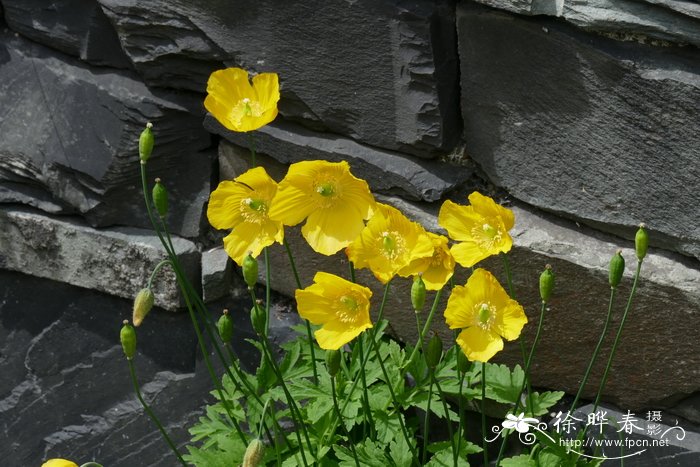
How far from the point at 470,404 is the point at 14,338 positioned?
3.92 ft

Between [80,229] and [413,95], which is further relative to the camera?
[80,229]

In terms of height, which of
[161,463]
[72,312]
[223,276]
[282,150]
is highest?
[282,150]

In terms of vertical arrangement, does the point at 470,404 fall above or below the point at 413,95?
below

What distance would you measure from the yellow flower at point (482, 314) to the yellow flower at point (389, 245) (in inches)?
3.7

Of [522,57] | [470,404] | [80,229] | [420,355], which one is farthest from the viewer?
[80,229]

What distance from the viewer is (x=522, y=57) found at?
7.28 feet

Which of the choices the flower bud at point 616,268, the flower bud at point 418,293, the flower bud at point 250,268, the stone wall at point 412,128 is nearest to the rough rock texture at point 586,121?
the stone wall at point 412,128

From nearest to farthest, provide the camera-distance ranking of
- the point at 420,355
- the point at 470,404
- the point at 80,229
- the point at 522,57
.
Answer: the point at 522,57 < the point at 420,355 < the point at 470,404 < the point at 80,229

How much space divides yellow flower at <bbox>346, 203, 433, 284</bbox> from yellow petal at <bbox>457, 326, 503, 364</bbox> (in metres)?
0.14

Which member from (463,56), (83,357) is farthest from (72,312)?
(463,56)

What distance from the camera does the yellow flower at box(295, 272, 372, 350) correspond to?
200 centimetres

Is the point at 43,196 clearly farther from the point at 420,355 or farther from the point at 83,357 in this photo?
the point at 420,355

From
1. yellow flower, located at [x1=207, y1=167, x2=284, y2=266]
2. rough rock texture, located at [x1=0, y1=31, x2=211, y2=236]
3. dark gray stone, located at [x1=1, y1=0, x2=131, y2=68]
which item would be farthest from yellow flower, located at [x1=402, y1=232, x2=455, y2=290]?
dark gray stone, located at [x1=1, y1=0, x2=131, y2=68]

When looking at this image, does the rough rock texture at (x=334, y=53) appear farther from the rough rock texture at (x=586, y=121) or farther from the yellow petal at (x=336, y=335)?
the yellow petal at (x=336, y=335)
